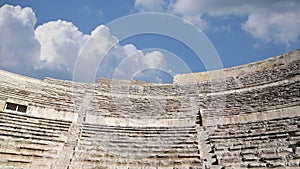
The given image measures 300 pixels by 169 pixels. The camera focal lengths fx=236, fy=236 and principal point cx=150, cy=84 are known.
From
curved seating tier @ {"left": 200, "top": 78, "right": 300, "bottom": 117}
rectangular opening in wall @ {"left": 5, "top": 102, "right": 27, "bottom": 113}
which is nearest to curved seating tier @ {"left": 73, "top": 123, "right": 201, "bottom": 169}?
curved seating tier @ {"left": 200, "top": 78, "right": 300, "bottom": 117}

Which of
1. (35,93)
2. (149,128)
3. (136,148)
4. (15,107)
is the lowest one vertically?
(136,148)

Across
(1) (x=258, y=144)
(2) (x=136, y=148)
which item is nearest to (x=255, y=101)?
(1) (x=258, y=144)

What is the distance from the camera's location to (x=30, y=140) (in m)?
7.37

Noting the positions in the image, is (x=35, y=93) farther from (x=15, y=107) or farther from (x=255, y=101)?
(x=255, y=101)

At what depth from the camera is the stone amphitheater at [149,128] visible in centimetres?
652

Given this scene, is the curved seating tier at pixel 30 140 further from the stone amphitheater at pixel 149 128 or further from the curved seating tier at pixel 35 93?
Result: the curved seating tier at pixel 35 93

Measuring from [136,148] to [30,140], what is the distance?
10.9 feet

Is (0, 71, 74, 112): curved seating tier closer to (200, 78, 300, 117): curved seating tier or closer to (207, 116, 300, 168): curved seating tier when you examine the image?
(200, 78, 300, 117): curved seating tier

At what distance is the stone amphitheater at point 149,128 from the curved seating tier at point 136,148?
0.03 metres

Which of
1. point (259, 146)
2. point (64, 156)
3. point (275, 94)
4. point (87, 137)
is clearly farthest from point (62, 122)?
point (275, 94)

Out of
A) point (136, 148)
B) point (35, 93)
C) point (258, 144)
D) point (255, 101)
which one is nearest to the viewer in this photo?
point (258, 144)

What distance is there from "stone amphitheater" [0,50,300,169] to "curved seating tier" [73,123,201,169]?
3 centimetres

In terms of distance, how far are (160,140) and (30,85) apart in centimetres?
932

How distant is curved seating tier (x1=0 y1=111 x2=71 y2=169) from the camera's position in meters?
6.46
